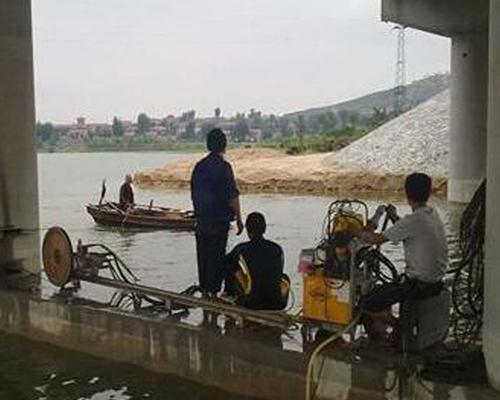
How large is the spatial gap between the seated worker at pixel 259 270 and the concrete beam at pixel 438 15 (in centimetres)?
2743

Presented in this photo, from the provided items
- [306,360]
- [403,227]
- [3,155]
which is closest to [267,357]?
[306,360]

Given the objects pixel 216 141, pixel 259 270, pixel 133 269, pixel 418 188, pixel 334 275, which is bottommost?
pixel 133 269

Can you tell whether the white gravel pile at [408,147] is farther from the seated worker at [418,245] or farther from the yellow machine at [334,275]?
→ the seated worker at [418,245]

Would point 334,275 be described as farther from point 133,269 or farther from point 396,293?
point 133,269

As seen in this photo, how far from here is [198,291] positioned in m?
10.3

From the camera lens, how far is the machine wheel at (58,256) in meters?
11.4

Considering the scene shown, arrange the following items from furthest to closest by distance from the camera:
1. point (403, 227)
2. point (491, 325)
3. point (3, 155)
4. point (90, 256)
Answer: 1. point (3, 155)
2. point (90, 256)
3. point (403, 227)
4. point (491, 325)

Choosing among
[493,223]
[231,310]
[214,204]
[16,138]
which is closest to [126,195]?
[16,138]

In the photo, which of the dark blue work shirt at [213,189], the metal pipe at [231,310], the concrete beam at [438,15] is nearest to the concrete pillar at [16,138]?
the metal pipe at [231,310]

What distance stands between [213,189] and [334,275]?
2.13 m

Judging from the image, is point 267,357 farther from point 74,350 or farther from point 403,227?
point 74,350

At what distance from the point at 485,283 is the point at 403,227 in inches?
34.8

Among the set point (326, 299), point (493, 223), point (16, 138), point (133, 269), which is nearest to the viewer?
point (493, 223)

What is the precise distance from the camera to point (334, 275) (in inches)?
312
